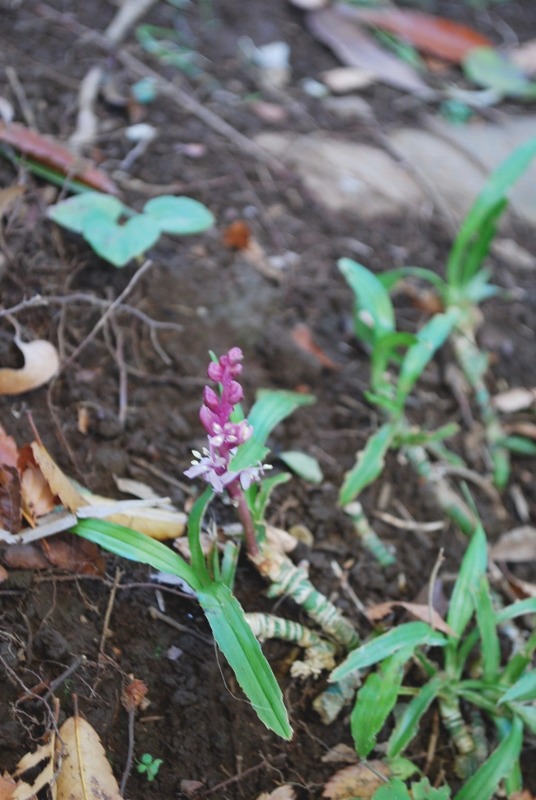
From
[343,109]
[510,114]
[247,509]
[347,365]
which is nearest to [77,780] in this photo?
[247,509]

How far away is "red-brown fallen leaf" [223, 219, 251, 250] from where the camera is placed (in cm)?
242

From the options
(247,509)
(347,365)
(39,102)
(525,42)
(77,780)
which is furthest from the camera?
(525,42)

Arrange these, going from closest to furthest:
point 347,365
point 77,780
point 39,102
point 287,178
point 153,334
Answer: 1. point 77,780
2. point 153,334
3. point 347,365
4. point 39,102
5. point 287,178

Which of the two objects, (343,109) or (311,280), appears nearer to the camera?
(311,280)

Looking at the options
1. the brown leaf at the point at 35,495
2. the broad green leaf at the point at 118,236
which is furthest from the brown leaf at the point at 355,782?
the broad green leaf at the point at 118,236

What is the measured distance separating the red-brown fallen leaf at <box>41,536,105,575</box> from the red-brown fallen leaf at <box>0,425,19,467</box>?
17cm

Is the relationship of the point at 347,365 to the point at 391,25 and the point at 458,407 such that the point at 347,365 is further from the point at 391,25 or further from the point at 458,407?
the point at 391,25

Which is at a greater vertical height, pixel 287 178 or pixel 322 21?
pixel 322 21

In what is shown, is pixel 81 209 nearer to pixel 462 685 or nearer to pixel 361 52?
pixel 462 685

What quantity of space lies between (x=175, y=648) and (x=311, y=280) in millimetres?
1299

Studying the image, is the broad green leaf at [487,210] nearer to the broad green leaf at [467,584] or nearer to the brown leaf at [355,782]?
the broad green leaf at [467,584]

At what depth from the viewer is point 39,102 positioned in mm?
2502

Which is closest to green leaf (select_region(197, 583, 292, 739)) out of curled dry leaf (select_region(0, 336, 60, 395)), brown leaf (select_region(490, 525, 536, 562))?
curled dry leaf (select_region(0, 336, 60, 395))

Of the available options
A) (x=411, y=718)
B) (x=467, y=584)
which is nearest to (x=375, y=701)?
(x=411, y=718)
